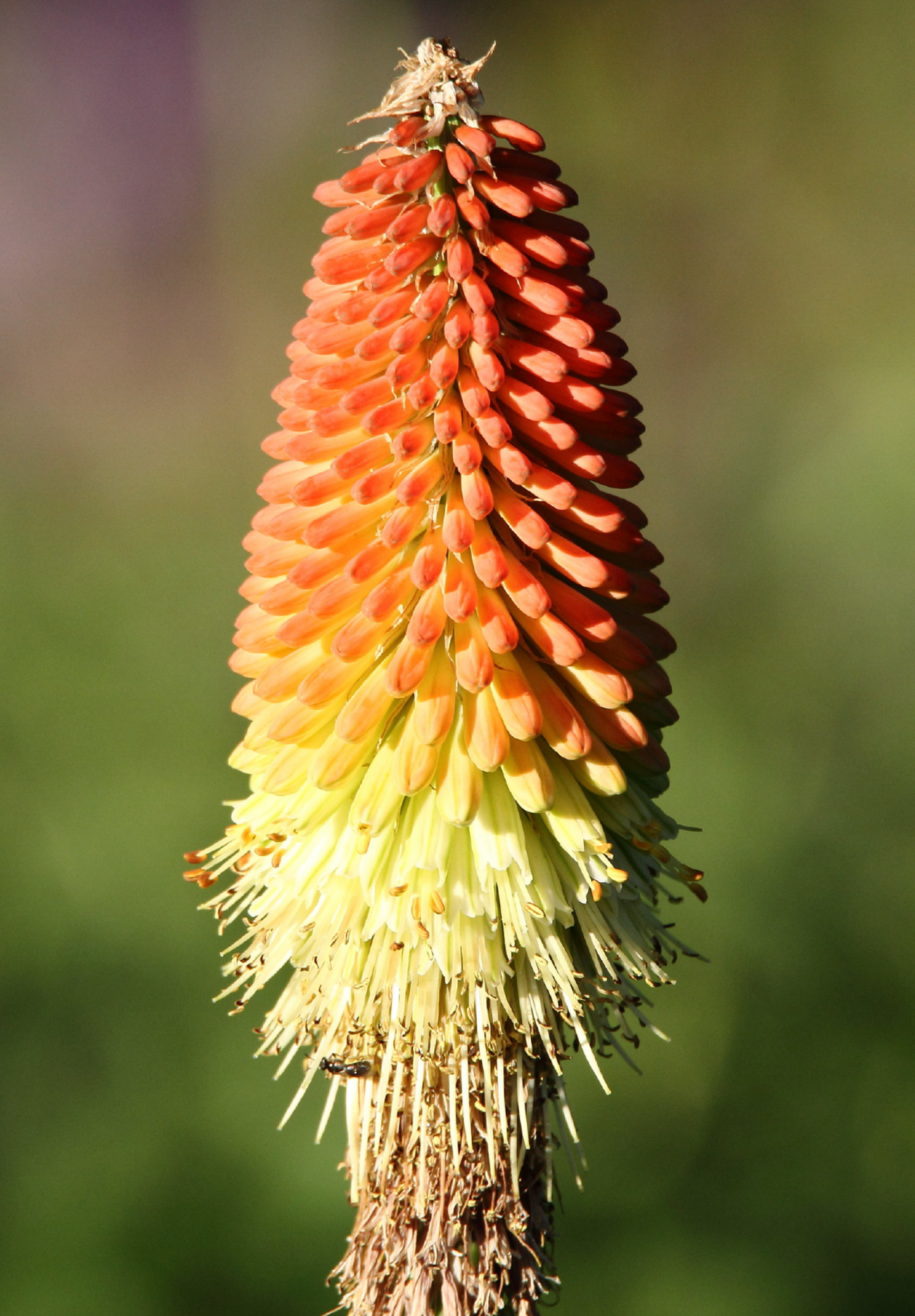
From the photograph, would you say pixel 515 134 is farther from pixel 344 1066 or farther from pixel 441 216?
pixel 344 1066

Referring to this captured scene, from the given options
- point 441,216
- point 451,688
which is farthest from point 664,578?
point 441,216

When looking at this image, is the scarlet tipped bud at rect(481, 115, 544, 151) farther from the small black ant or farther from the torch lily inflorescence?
the small black ant

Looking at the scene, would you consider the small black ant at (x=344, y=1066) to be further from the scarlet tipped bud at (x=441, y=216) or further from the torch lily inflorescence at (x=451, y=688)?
the scarlet tipped bud at (x=441, y=216)

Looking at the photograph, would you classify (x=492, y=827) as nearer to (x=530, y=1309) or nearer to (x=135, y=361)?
(x=530, y=1309)

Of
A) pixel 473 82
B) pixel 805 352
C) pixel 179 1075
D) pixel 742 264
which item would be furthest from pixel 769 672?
pixel 473 82

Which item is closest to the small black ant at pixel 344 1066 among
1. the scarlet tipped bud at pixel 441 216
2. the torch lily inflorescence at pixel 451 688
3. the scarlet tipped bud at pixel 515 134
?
the torch lily inflorescence at pixel 451 688

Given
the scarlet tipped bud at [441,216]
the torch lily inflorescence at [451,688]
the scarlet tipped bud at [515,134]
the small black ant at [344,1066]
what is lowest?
the small black ant at [344,1066]

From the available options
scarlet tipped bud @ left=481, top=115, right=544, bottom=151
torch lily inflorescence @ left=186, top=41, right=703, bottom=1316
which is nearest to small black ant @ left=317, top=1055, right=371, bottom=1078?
torch lily inflorescence @ left=186, top=41, right=703, bottom=1316
